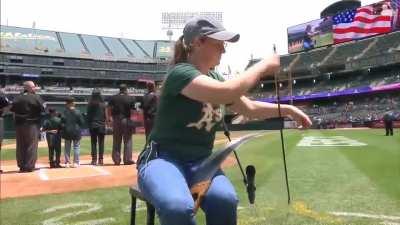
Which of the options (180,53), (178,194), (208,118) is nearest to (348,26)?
(180,53)

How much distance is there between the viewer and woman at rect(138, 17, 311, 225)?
302cm

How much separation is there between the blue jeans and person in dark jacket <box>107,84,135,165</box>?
9.02 metres

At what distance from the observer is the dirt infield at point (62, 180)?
27.7ft

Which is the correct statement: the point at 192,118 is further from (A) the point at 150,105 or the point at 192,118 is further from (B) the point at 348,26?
(B) the point at 348,26

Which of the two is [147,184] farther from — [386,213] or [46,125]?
[46,125]

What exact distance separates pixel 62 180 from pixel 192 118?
6.79 meters

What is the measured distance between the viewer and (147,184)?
3.10 m

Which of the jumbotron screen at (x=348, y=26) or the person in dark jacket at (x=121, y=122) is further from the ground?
the jumbotron screen at (x=348, y=26)

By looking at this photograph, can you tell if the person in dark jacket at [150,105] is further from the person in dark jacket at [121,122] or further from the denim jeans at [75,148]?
the denim jeans at [75,148]

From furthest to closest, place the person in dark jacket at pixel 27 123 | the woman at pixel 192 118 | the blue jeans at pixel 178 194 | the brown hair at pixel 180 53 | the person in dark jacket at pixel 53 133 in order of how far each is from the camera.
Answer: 1. the person in dark jacket at pixel 53 133
2. the person in dark jacket at pixel 27 123
3. the brown hair at pixel 180 53
4. the woman at pixel 192 118
5. the blue jeans at pixel 178 194

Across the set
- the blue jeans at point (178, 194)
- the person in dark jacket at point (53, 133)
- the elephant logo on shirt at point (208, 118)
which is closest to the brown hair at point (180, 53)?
the elephant logo on shirt at point (208, 118)

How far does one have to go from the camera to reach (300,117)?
3.72 metres

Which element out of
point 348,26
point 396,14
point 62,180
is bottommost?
point 62,180

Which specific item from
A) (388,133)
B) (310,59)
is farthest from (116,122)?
(310,59)
